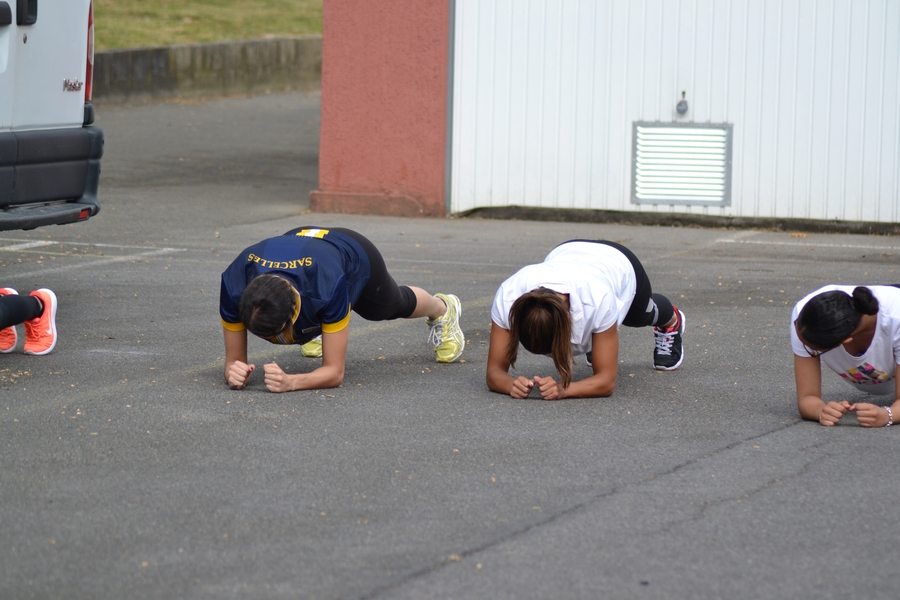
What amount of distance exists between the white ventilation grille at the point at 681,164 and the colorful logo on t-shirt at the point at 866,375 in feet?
24.2

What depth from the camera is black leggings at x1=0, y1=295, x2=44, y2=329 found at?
617 cm

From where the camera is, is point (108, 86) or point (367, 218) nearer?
point (367, 218)

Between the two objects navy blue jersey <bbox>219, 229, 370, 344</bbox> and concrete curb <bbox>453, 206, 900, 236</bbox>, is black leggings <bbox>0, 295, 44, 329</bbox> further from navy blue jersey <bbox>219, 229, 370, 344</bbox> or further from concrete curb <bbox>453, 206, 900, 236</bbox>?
concrete curb <bbox>453, 206, 900, 236</bbox>

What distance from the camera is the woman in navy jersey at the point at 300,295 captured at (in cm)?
510

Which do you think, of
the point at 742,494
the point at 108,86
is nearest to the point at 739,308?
the point at 742,494

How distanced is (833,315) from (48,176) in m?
5.06

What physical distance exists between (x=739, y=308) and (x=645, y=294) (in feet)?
8.38

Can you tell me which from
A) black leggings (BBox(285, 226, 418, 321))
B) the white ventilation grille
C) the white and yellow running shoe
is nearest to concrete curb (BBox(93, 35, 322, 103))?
the white ventilation grille

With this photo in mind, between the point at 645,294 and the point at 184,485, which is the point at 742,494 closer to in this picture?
the point at 645,294

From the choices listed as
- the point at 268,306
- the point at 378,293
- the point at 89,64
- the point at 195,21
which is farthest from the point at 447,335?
the point at 195,21

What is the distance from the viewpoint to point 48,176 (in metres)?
7.58

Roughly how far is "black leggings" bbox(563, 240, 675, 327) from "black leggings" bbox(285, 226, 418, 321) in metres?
1.04

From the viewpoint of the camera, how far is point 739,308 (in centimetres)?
813

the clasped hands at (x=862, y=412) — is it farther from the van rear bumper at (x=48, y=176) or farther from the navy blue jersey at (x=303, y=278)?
the van rear bumper at (x=48, y=176)
